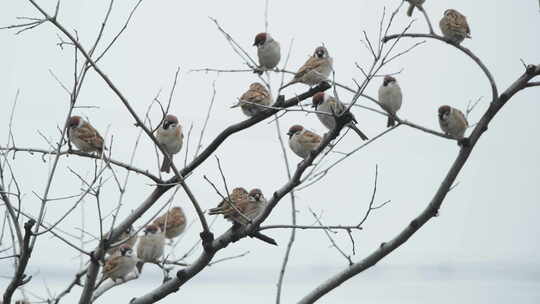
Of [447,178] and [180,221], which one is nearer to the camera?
[447,178]

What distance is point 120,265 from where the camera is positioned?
254 inches

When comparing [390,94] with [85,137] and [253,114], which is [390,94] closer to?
[253,114]

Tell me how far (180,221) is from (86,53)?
139 inches

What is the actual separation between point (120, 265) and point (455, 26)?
4.13 metres

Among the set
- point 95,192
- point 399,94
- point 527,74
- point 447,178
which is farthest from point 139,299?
point 399,94

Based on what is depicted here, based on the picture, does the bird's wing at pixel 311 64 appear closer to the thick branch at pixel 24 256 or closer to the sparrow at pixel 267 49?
the sparrow at pixel 267 49

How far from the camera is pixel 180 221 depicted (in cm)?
725

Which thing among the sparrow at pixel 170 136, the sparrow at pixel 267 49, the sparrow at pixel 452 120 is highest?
the sparrow at pixel 267 49

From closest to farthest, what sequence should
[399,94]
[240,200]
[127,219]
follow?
1. [127,219]
2. [240,200]
3. [399,94]

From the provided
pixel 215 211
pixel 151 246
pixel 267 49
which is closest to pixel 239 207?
pixel 215 211

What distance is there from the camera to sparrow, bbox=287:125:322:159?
6.86m

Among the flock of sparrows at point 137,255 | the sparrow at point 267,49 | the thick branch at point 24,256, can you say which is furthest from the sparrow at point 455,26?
the thick branch at point 24,256

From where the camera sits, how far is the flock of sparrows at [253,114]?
21.0 feet

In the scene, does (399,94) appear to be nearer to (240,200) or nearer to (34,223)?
(240,200)
